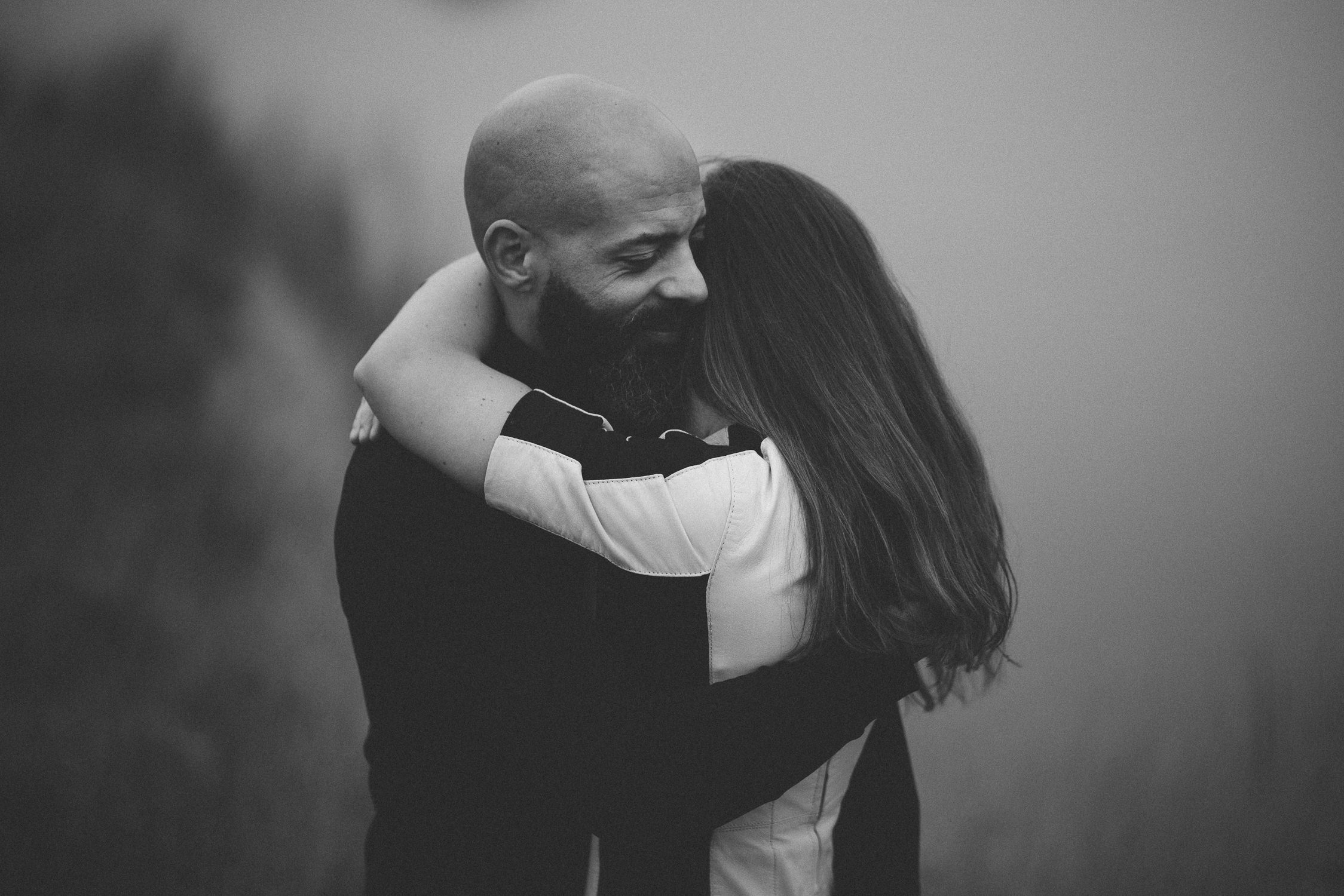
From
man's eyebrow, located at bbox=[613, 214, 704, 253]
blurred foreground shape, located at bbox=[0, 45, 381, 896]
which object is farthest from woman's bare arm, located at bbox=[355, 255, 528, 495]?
blurred foreground shape, located at bbox=[0, 45, 381, 896]

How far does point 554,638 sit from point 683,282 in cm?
49

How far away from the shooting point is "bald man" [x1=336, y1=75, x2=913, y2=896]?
2.95ft

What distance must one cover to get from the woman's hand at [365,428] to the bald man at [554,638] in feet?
0.05

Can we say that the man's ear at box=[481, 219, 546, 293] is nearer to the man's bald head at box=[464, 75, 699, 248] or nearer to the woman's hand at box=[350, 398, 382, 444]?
Answer: the man's bald head at box=[464, 75, 699, 248]

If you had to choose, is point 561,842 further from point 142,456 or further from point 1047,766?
point 1047,766

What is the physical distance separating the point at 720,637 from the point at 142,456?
145cm

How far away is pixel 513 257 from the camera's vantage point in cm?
113

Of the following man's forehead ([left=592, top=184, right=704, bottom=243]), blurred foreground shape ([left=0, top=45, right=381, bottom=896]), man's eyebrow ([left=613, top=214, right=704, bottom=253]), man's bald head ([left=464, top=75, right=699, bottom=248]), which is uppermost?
man's bald head ([left=464, top=75, right=699, bottom=248])

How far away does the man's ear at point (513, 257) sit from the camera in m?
1.11

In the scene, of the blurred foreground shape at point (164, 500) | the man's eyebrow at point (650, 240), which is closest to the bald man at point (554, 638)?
the man's eyebrow at point (650, 240)

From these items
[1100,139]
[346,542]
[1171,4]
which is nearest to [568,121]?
[346,542]

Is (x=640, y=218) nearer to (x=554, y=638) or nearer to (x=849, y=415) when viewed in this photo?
(x=849, y=415)

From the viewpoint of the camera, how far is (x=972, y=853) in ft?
6.58

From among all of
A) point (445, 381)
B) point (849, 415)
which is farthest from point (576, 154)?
point (849, 415)
